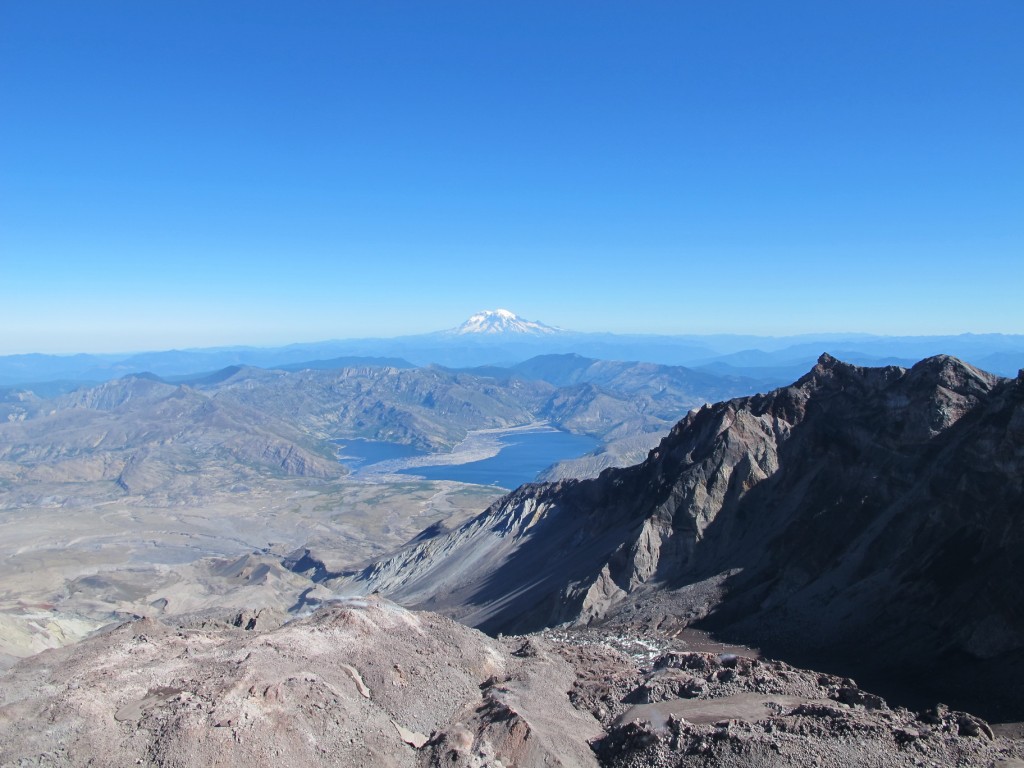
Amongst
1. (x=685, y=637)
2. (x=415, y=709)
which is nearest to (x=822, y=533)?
(x=685, y=637)

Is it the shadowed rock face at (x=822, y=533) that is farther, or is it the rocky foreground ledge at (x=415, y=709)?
the shadowed rock face at (x=822, y=533)

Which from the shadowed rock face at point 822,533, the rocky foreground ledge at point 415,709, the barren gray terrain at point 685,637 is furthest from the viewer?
the shadowed rock face at point 822,533

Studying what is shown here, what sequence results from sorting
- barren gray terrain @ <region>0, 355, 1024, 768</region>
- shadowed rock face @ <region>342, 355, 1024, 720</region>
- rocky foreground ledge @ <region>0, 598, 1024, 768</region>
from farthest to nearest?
shadowed rock face @ <region>342, 355, 1024, 720</region> → barren gray terrain @ <region>0, 355, 1024, 768</region> → rocky foreground ledge @ <region>0, 598, 1024, 768</region>

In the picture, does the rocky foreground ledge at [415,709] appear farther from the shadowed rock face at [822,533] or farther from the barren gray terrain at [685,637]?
the shadowed rock face at [822,533]

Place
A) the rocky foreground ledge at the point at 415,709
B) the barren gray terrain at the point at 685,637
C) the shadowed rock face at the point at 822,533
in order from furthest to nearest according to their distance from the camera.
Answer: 1. the shadowed rock face at the point at 822,533
2. the barren gray terrain at the point at 685,637
3. the rocky foreground ledge at the point at 415,709

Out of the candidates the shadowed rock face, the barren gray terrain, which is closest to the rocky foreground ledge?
the barren gray terrain

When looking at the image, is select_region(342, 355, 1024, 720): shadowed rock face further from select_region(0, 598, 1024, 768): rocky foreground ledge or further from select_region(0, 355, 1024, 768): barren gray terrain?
→ select_region(0, 598, 1024, 768): rocky foreground ledge

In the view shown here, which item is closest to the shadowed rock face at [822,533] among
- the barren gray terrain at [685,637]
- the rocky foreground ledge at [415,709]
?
the barren gray terrain at [685,637]

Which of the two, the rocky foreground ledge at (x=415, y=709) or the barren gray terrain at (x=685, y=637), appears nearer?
the rocky foreground ledge at (x=415, y=709)
